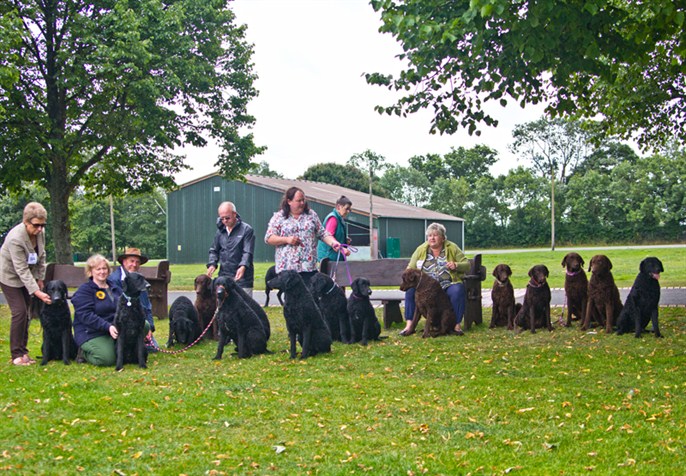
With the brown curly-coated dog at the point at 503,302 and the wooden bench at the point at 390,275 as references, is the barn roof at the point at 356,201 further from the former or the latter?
the brown curly-coated dog at the point at 503,302

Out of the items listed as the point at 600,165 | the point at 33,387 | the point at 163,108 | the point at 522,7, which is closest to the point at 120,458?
the point at 33,387

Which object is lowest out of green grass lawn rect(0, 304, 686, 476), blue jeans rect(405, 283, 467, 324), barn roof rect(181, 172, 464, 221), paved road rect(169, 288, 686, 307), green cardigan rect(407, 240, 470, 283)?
green grass lawn rect(0, 304, 686, 476)

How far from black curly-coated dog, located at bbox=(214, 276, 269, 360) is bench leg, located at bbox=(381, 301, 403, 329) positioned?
9.68 ft

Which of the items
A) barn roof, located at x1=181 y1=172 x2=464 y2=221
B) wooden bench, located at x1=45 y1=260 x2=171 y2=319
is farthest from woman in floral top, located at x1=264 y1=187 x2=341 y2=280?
barn roof, located at x1=181 y1=172 x2=464 y2=221

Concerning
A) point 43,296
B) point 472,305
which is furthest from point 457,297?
point 43,296

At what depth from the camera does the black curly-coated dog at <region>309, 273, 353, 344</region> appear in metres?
8.26

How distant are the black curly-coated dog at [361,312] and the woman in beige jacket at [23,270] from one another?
3.57m

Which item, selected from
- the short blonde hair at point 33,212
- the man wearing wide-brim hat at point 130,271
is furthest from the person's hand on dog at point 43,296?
the short blonde hair at point 33,212

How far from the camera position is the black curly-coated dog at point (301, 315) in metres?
7.46

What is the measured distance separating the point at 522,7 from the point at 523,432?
4620 millimetres

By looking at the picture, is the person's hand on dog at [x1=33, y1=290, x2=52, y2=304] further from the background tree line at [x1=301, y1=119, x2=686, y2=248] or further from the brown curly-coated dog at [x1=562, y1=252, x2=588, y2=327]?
the background tree line at [x1=301, y1=119, x2=686, y2=248]

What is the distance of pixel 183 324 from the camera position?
349 inches

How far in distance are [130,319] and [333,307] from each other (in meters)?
2.54

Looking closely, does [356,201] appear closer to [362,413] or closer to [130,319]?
[130,319]
